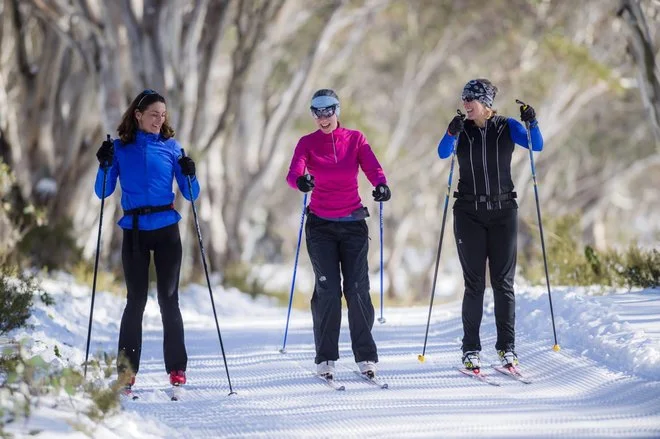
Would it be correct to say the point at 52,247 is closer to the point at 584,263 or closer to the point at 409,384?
the point at 584,263

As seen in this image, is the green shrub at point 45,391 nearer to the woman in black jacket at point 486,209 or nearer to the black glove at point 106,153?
the black glove at point 106,153

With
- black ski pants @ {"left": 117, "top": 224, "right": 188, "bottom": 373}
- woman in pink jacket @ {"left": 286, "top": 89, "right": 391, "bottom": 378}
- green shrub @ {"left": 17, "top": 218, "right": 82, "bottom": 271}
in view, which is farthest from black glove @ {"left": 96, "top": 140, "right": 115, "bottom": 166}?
green shrub @ {"left": 17, "top": 218, "right": 82, "bottom": 271}

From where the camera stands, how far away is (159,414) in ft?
19.0

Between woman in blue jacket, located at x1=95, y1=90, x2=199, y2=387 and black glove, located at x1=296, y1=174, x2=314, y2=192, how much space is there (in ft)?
2.40

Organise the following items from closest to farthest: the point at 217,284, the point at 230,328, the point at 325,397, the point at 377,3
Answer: the point at 325,397, the point at 230,328, the point at 217,284, the point at 377,3

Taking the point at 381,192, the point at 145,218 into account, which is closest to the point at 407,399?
the point at 381,192

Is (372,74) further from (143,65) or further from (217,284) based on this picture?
(143,65)

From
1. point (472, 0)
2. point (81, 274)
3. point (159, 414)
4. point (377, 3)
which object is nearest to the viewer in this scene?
point (159, 414)

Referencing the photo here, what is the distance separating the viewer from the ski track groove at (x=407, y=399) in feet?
17.1

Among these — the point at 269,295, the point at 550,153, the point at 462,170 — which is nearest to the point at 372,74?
the point at 550,153

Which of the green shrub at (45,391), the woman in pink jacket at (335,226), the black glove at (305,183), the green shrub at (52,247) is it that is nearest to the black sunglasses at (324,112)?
the woman in pink jacket at (335,226)

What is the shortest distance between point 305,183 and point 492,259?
1.39 m

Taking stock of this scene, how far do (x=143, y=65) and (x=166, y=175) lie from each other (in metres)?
7.02

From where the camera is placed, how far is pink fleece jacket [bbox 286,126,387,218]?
6.96 meters
